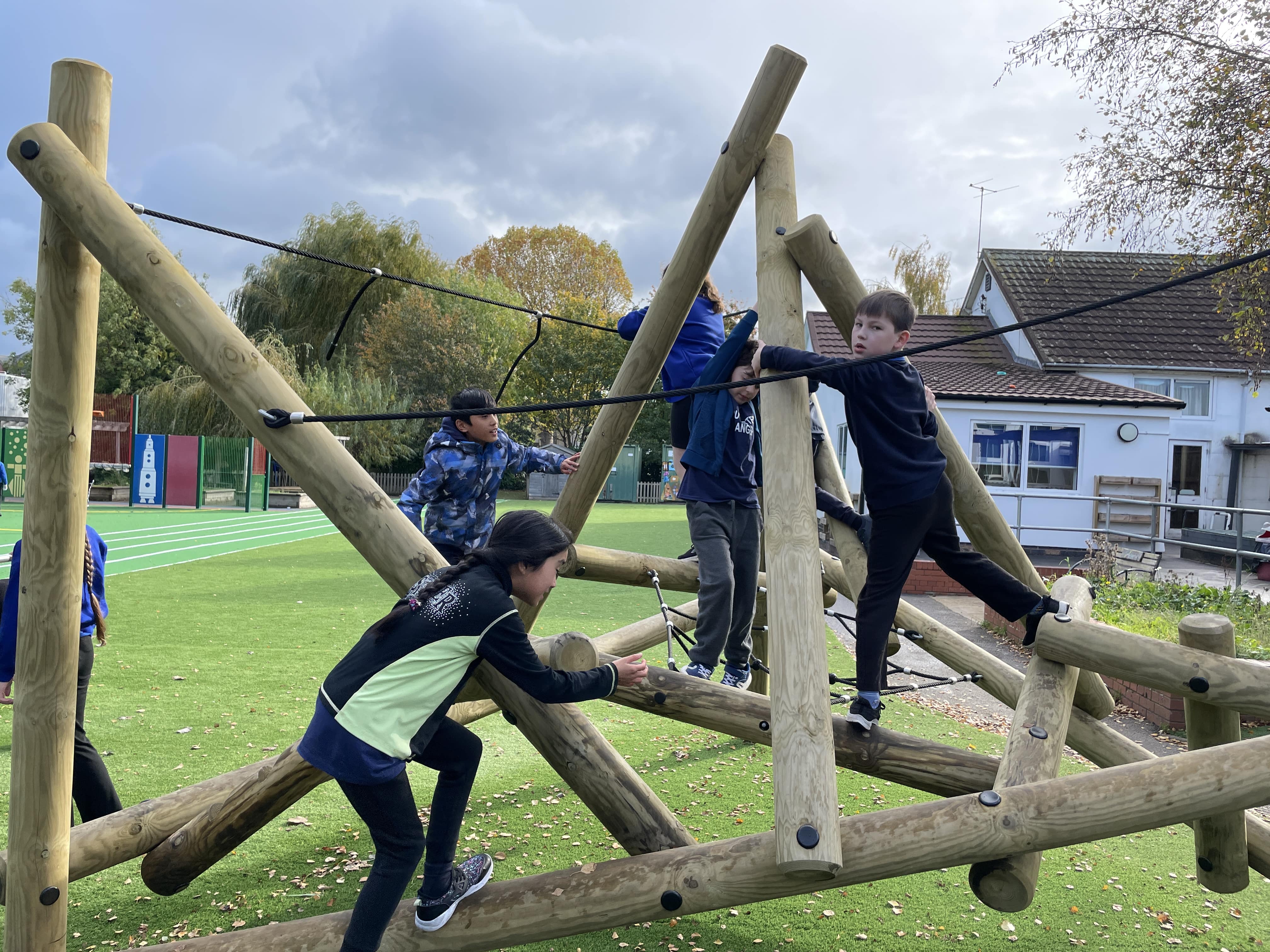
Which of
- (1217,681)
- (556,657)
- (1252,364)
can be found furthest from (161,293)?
(1252,364)

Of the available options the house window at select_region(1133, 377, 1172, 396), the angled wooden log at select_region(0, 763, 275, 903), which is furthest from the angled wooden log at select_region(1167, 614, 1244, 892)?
the house window at select_region(1133, 377, 1172, 396)

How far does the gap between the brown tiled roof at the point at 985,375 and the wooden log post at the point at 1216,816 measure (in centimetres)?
1335

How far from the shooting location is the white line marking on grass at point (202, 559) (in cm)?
1362

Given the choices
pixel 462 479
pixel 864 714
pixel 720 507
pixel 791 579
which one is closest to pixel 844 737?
pixel 864 714

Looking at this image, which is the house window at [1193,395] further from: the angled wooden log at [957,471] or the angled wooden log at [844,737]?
the angled wooden log at [844,737]

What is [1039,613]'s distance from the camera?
3387mm

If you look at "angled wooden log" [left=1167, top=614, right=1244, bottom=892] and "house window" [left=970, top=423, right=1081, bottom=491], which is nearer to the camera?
"angled wooden log" [left=1167, top=614, right=1244, bottom=892]

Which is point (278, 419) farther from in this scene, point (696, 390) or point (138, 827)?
point (138, 827)

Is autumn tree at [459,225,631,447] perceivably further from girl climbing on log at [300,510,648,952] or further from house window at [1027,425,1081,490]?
girl climbing on log at [300,510,648,952]

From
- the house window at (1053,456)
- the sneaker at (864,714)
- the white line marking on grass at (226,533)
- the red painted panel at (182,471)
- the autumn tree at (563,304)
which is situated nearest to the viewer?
the sneaker at (864,714)

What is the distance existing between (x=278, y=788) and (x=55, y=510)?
125cm

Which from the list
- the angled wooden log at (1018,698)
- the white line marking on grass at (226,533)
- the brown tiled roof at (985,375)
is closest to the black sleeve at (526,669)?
the angled wooden log at (1018,698)

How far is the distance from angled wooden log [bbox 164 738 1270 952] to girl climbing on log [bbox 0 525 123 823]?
1.63 m

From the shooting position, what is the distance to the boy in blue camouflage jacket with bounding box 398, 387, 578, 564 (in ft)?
15.3
